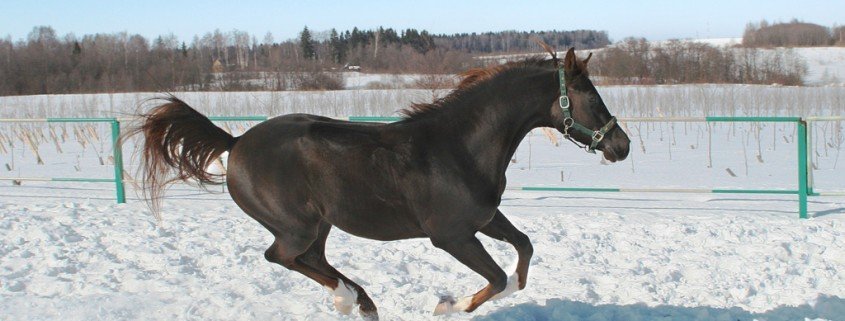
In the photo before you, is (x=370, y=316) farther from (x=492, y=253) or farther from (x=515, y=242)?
(x=492, y=253)

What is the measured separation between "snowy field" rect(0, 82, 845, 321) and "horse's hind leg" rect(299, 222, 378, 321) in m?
0.24

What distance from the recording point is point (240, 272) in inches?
213

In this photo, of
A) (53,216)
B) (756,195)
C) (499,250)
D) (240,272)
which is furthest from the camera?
(756,195)

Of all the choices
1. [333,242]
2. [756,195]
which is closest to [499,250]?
[333,242]

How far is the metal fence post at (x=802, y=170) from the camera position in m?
7.13

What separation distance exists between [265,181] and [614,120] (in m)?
1.64

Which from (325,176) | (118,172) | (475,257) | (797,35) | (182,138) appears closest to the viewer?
(475,257)

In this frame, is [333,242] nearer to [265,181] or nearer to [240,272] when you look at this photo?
[240,272]

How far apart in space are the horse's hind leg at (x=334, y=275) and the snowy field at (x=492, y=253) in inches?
9.4

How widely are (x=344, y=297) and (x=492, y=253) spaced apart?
1.98 m

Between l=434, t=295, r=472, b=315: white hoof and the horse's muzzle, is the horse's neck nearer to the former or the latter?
the horse's muzzle

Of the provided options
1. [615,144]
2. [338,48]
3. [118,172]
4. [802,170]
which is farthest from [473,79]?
[338,48]

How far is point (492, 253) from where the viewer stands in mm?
5895

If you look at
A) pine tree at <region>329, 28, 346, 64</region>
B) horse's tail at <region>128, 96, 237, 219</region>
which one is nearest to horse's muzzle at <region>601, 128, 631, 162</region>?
horse's tail at <region>128, 96, 237, 219</region>
